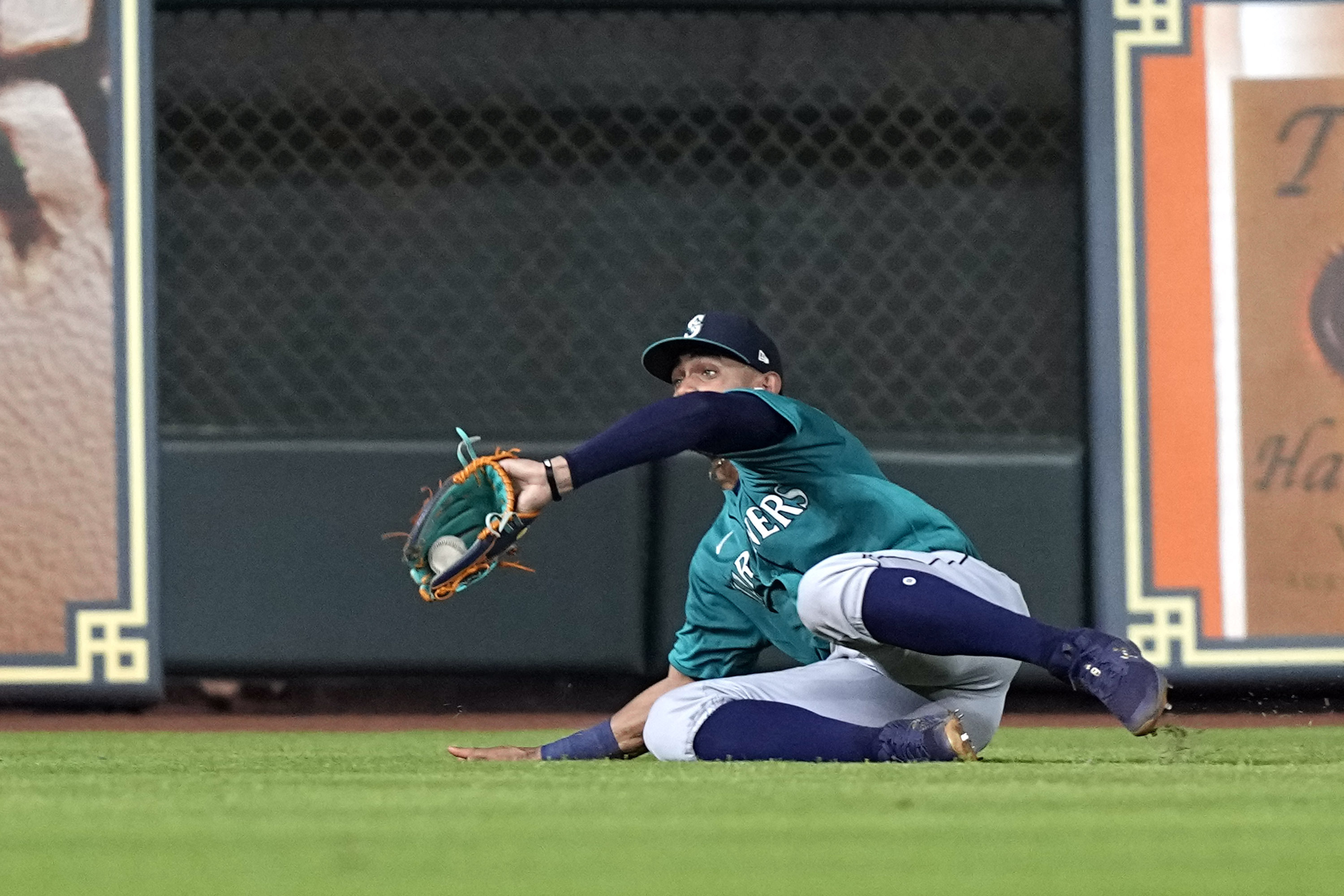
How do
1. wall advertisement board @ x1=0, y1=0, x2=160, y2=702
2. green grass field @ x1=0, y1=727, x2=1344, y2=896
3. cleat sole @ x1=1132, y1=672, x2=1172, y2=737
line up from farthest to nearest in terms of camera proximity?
wall advertisement board @ x1=0, y1=0, x2=160, y2=702 → cleat sole @ x1=1132, y1=672, x2=1172, y2=737 → green grass field @ x1=0, y1=727, x2=1344, y2=896

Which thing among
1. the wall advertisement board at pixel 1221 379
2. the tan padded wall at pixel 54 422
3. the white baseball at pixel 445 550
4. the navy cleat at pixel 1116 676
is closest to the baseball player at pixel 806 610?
the navy cleat at pixel 1116 676

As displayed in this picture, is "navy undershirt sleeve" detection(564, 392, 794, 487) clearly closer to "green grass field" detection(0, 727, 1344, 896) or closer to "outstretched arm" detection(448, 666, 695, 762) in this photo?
"green grass field" detection(0, 727, 1344, 896)

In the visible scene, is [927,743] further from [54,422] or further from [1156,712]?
[54,422]

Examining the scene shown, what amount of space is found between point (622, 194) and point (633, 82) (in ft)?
1.16

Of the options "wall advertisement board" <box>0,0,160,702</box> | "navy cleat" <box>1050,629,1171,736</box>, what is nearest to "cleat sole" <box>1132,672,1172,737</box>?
"navy cleat" <box>1050,629,1171,736</box>

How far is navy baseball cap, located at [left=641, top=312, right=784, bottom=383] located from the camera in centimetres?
321

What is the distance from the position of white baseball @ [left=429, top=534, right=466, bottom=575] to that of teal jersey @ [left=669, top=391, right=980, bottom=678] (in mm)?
487

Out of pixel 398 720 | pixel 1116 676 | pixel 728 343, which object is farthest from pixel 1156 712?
pixel 398 720

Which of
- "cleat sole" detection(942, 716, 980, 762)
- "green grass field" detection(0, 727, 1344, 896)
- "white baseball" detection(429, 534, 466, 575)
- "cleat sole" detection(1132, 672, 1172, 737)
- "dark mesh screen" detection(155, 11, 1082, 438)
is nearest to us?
"green grass field" detection(0, 727, 1344, 896)

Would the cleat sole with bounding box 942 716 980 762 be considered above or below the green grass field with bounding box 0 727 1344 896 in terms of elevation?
below

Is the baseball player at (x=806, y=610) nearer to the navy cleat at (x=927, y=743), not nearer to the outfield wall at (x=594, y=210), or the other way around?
the navy cleat at (x=927, y=743)

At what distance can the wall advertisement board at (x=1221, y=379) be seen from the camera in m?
5.15

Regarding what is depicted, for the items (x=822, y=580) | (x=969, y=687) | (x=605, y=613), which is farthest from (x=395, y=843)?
(x=605, y=613)

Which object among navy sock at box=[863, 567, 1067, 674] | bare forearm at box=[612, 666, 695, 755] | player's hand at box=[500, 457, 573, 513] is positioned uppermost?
player's hand at box=[500, 457, 573, 513]
